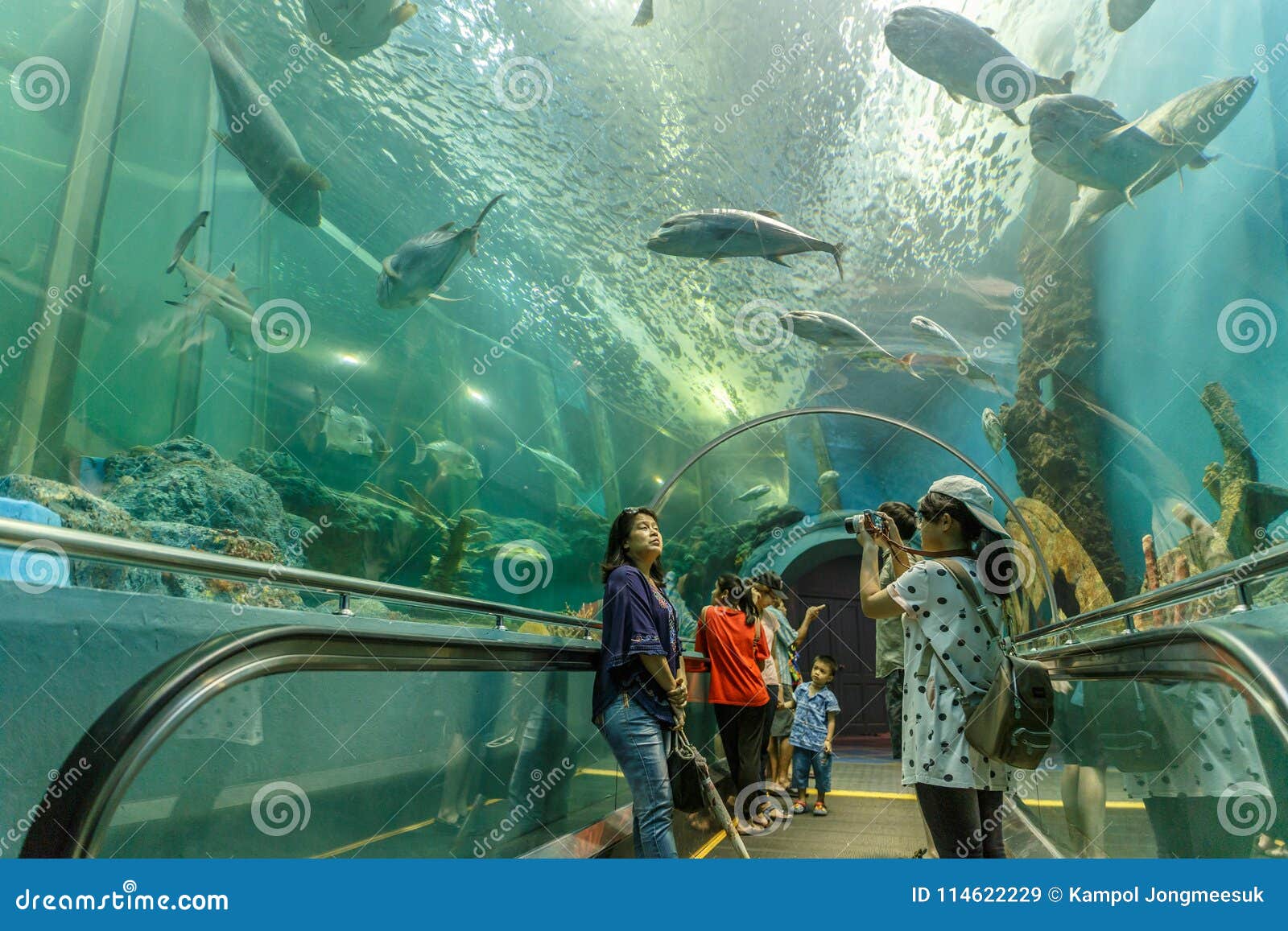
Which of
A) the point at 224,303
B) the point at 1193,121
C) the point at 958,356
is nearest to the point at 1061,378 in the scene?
the point at 958,356

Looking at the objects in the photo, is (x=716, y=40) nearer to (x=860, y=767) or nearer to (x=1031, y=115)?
(x=1031, y=115)

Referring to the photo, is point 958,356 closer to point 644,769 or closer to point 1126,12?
point 1126,12

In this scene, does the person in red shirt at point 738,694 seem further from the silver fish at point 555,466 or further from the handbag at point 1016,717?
the silver fish at point 555,466

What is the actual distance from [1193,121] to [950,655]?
39.8 ft

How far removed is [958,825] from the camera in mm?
1880

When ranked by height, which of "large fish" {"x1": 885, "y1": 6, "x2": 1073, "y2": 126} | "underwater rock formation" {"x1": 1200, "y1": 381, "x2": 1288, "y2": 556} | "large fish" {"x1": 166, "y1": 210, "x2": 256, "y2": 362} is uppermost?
"large fish" {"x1": 166, "y1": 210, "x2": 256, "y2": 362}

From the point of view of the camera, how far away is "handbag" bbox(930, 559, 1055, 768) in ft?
5.76

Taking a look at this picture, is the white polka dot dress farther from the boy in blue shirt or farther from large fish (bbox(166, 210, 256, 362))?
large fish (bbox(166, 210, 256, 362))

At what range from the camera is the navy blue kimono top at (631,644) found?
2658mm

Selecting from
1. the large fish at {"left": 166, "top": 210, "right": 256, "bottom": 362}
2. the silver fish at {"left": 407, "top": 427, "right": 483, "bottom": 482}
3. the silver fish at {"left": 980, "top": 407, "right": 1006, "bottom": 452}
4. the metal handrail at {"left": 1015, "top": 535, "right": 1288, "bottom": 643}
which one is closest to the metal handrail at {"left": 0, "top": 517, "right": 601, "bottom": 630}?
the metal handrail at {"left": 1015, "top": 535, "right": 1288, "bottom": 643}

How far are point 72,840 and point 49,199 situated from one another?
15096mm

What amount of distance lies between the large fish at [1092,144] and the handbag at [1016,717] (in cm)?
1072

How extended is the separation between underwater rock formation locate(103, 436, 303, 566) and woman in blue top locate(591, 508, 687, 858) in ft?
30.1

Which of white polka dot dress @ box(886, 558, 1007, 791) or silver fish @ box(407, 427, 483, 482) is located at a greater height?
silver fish @ box(407, 427, 483, 482)
